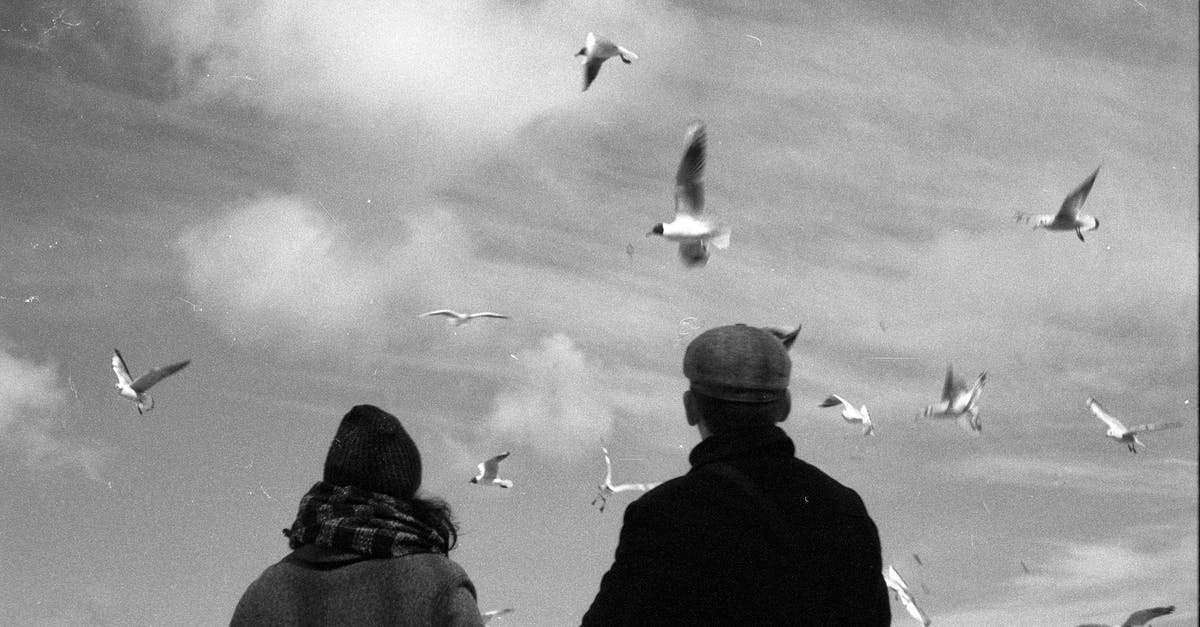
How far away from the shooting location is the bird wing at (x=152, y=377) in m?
14.4

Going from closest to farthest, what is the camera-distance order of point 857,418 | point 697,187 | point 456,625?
point 456,625
point 697,187
point 857,418

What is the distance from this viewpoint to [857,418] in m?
15.9

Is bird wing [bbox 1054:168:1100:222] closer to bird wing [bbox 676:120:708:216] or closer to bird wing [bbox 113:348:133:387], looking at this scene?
bird wing [bbox 676:120:708:216]

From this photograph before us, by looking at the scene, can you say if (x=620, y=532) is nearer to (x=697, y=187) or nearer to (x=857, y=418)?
(x=697, y=187)

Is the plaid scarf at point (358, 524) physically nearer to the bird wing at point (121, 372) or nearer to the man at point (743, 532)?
the man at point (743, 532)

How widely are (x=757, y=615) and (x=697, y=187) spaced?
25.2 ft

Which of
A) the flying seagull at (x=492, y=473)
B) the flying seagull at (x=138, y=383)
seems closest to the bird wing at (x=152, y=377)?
the flying seagull at (x=138, y=383)

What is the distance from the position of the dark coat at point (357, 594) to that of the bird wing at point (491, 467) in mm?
12416

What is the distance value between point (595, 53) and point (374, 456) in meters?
9.20

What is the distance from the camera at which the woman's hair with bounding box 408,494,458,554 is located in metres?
5.71

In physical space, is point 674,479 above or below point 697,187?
above

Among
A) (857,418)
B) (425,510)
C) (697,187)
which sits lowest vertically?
(857,418)

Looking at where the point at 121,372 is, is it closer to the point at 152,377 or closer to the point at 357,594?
the point at 152,377

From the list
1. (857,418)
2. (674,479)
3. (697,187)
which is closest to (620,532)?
(674,479)
